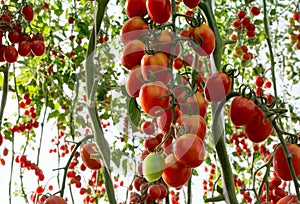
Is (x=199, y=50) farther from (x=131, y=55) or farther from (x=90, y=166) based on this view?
(x=90, y=166)

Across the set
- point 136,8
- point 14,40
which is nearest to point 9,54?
point 14,40

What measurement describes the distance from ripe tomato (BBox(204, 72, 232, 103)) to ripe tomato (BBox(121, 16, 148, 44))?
0.37 feet

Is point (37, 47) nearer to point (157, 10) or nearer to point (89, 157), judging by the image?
point (89, 157)

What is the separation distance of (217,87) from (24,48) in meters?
1.00

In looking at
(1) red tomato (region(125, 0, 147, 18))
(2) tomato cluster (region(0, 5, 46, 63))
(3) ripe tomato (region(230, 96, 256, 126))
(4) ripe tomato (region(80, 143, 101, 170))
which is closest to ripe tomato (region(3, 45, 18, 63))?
(2) tomato cluster (region(0, 5, 46, 63))

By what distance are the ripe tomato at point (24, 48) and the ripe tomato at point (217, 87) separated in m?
0.98

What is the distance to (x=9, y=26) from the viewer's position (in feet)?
4.42

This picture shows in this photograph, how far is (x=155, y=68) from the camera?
0.53 metres

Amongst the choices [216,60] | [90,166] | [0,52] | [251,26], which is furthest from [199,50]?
[251,26]

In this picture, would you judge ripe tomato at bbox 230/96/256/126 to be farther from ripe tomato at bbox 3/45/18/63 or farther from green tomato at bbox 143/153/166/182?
ripe tomato at bbox 3/45/18/63

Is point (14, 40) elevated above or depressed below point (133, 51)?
above

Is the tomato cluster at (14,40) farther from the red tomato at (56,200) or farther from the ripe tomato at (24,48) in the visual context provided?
the red tomato at (56,200)

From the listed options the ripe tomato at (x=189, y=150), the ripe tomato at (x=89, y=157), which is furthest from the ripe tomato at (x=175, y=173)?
the ripe tomato at (x=89, y=157)

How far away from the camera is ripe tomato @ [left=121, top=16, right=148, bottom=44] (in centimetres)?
58
